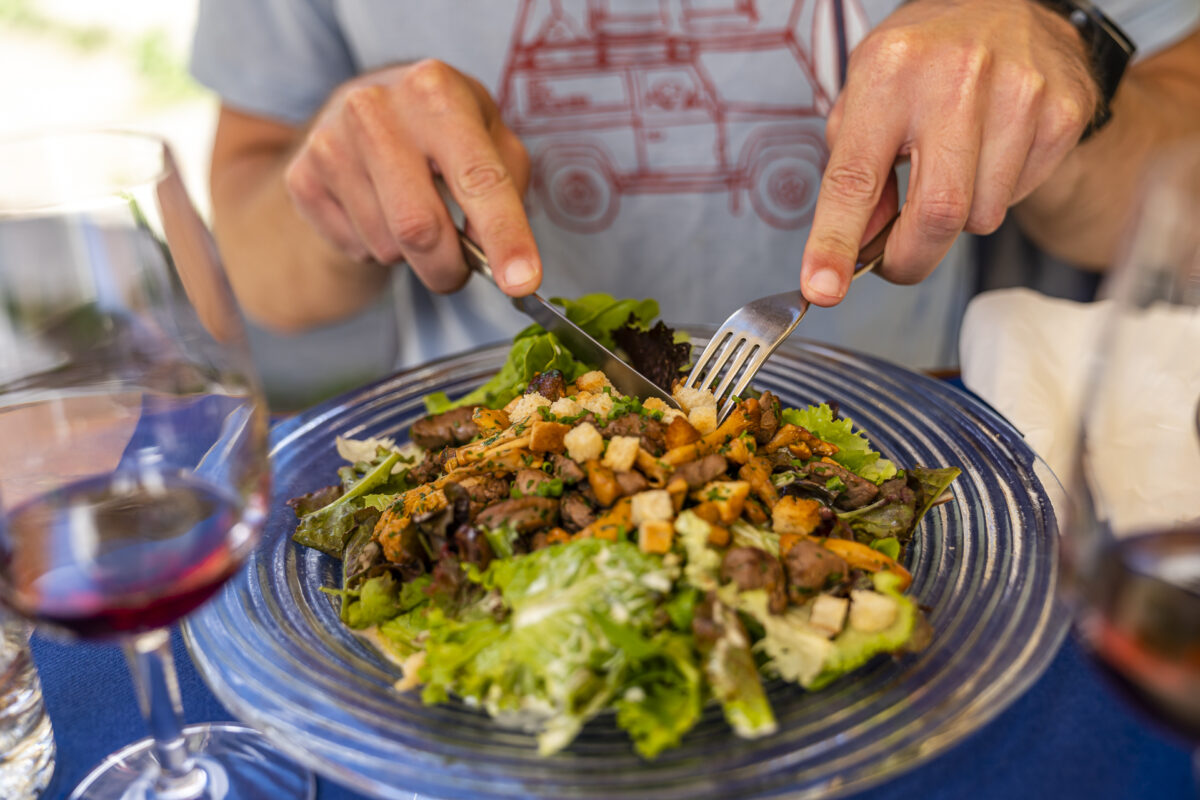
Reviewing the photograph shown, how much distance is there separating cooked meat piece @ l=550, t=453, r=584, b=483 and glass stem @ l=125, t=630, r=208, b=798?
1.89ft

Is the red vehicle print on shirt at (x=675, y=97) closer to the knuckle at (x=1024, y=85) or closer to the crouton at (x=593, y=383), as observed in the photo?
the knuckle at (x=1024, y=85)

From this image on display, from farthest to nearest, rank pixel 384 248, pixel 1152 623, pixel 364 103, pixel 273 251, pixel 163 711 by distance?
pixel 273 251 < pixel 384 248 < pixel 364 103 < pixel 163 711 < pixel 1152 623

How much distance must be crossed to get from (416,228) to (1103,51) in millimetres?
1609

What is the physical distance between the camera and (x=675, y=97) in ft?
8.41

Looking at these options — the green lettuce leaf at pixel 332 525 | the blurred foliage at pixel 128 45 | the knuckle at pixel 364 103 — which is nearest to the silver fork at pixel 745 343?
the green lettuce leaf at pixel 332 525

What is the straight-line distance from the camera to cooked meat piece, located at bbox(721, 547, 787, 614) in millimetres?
1206

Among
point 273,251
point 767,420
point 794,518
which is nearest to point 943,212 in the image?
point 767,420

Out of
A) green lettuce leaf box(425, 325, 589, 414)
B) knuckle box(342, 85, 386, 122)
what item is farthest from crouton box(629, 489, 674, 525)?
knuckle box(342, 85, 386, 122)

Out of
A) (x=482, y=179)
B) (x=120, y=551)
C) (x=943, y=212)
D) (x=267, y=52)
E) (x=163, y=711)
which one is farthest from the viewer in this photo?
(x=267, y=52)

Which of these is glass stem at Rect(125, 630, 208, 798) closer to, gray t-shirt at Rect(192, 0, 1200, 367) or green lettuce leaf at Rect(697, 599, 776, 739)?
green lettuce leaf at Rect(697, 599, 776, 739)

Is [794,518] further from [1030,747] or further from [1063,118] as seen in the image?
[1063,118]

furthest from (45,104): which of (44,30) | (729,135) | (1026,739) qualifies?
(1026,739)

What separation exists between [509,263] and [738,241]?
3.93ft

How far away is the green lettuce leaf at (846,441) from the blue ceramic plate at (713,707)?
0.10 metres
